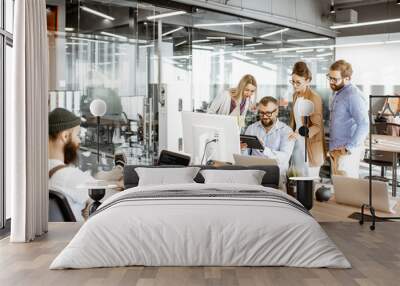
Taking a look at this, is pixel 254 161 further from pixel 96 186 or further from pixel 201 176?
pixel 96 186

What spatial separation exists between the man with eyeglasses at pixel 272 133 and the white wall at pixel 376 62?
1157 millimetres

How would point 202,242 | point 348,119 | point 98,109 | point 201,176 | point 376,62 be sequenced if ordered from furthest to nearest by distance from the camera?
point 348,119 → point 376,62 → point 98,109 → point 201,176 → point 202,242

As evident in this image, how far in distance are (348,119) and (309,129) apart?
538mm

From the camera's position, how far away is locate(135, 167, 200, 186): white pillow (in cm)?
638

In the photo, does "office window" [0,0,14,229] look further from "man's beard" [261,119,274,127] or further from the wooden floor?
"man's beard" [261,119,274,127]

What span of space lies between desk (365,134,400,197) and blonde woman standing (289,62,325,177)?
0.82 meters

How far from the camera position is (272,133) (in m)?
7.62

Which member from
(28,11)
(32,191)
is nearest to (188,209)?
(32,191)

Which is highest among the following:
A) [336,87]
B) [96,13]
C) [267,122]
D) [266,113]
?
[96,13]

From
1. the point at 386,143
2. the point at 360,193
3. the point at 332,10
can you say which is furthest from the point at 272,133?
the point at 332,10

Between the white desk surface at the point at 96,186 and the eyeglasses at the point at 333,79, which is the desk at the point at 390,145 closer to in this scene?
the eyeglasses at the point at 333,79

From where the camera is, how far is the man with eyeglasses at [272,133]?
7586 mm

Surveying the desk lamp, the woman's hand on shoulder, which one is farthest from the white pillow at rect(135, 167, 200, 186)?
the woman's hand on shoulder

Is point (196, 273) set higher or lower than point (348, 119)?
lower
